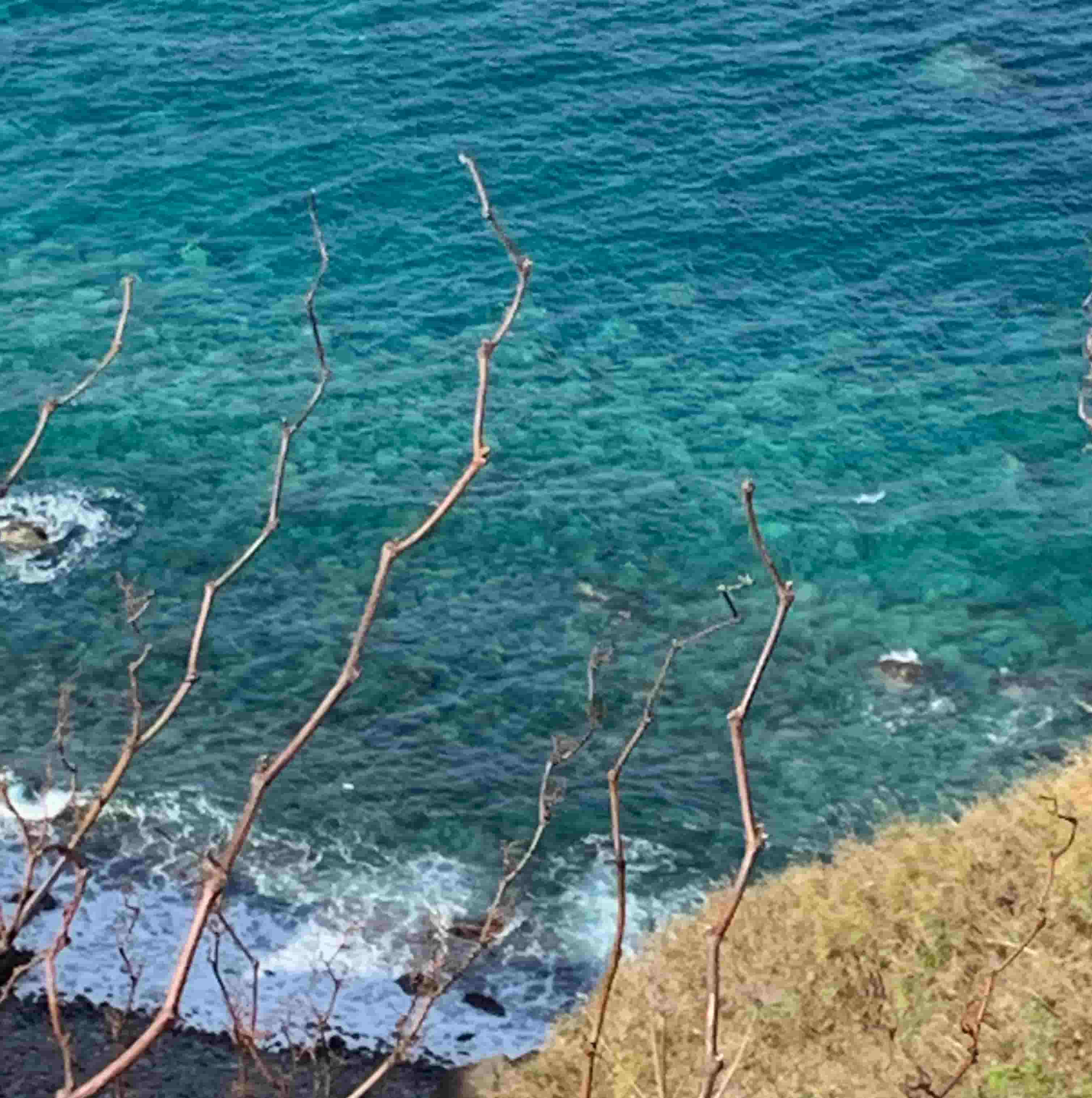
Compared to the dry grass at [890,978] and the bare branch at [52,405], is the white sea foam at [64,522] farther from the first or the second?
the bare branch at [52,405]

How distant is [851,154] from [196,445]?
1990 cm

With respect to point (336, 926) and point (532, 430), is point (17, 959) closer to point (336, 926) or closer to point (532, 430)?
point (336, 926)

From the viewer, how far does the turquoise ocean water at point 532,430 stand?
34.8m

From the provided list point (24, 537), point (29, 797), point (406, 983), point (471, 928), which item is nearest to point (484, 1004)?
point (471, 928)

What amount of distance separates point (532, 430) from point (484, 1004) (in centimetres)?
1695

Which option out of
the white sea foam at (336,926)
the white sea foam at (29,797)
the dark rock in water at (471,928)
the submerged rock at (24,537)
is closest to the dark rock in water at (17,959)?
the white sea foam at (336,926)

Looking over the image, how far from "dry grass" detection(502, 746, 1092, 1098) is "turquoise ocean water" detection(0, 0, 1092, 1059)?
5994mm

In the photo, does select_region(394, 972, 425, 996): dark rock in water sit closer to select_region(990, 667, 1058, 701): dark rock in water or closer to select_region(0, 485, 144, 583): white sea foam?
select_region(990, 667, 1058, 701): dark rock in water

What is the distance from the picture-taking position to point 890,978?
893 inches

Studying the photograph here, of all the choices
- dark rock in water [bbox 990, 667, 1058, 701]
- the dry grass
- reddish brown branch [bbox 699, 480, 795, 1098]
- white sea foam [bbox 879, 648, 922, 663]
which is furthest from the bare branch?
white sea foam [bbox 879, 648, 922, 663]

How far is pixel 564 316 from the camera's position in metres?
48.3

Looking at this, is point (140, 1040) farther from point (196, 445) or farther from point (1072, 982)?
point (196, 445)

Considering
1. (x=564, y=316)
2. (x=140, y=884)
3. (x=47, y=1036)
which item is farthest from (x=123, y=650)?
(x=564, y=316)

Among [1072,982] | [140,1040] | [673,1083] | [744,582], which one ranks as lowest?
[673,1083]
